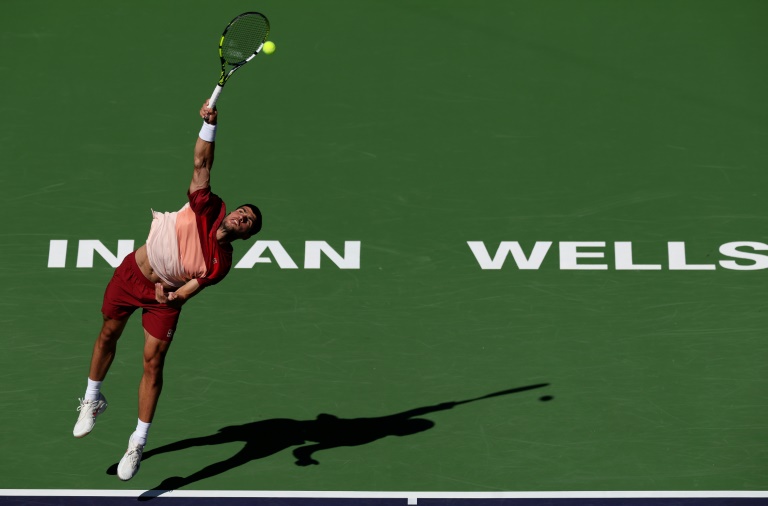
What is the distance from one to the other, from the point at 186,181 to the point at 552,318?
3.97m

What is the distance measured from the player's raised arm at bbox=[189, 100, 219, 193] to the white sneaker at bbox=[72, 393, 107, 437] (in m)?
2.30

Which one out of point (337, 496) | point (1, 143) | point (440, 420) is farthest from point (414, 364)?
point (1, 143)

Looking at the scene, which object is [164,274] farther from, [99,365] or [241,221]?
[99,365]

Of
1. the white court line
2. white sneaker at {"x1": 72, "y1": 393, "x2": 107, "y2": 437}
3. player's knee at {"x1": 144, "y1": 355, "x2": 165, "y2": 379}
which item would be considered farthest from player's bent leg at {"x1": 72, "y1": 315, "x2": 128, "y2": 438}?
the white court line

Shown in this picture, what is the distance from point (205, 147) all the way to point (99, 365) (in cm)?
242

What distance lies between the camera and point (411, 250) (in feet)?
50.5

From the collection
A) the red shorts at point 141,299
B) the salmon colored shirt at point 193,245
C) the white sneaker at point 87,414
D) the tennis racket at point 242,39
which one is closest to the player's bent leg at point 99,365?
the white sneaker at point 87,414

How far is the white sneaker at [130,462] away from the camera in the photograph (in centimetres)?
1324

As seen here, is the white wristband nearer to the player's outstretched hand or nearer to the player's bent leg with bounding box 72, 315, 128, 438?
the player's outstretched hand

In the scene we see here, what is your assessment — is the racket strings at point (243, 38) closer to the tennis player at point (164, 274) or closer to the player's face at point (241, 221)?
the tennis player at point (164, 274)

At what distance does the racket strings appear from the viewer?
13227 mm

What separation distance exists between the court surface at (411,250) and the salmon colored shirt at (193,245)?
1.80 metres

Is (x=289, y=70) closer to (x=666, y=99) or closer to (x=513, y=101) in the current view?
(x=513, y=101)

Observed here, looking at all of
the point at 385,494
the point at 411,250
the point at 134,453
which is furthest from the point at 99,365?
the point at 411,250
